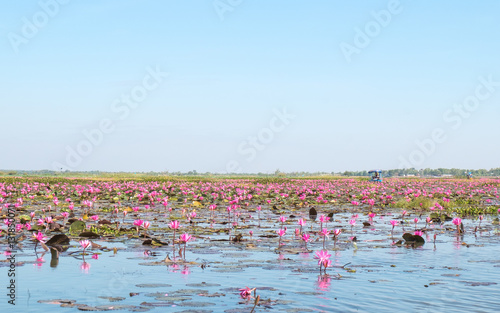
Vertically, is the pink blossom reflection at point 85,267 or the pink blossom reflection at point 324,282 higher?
the pink blossom reflection at point 85,267

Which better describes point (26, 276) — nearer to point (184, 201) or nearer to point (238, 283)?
point (238, 283)

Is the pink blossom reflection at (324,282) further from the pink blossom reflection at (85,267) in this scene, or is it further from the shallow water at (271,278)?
the pink blossom reflection at (85,267)

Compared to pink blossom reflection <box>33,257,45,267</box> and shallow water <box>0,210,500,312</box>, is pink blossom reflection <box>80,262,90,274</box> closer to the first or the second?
shallow water <box>0,210,500,312</box>

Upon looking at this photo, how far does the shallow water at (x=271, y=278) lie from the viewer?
6.95 metres

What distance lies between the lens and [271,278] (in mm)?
8547

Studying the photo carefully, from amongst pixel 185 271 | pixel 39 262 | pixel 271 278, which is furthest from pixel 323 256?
pixel 39 262

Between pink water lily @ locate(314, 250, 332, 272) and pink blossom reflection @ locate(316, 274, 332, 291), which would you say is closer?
pink blossom reflection @ locate(316, 274, 332, 291)

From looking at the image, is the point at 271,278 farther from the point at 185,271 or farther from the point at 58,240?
the point at 58,240

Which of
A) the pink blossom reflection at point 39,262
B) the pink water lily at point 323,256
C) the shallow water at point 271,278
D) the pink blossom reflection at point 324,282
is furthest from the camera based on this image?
the pink blossom reflection at point 39,262

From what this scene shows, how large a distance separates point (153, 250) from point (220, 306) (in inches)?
189

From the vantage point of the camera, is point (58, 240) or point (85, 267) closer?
point (85, 267)

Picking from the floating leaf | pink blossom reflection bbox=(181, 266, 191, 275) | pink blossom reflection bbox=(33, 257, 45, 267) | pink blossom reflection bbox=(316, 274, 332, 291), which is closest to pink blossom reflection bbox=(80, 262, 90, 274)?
pink blossom reflection bbox=(33, 257, 45, 267)

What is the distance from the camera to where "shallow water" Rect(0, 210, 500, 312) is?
6.95 metres

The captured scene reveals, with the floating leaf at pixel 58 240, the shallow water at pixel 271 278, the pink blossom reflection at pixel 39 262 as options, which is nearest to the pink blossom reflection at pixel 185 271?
the shallow water at pixel 271 278
